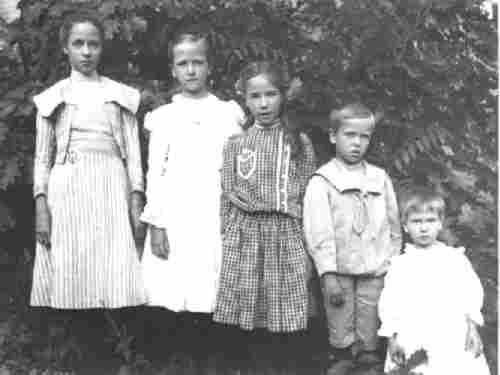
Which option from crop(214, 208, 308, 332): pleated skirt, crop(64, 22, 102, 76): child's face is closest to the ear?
crop(214, 208, 308, 332): pleated skirt

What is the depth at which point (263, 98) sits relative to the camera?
13.6 ft

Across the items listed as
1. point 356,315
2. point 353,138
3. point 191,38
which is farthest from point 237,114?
point 356,315

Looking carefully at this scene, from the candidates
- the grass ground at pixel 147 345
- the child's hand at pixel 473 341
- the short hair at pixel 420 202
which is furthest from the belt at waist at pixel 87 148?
the child's hand at pixel 473 341

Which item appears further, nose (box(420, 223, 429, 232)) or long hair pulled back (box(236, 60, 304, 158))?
long hair pulled back (box(236, 60, 304, 158))

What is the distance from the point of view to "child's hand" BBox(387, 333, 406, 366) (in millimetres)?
3801

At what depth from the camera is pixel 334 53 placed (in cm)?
446

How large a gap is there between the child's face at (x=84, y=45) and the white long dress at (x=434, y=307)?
2.06m

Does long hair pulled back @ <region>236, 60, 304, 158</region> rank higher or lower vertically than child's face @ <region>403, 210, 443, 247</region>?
higher

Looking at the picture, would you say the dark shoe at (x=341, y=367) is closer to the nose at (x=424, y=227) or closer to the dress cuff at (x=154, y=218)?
the nose at (x=424, y=227)

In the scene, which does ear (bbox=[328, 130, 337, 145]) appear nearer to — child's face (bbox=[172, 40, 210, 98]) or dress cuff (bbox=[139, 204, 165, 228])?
child's face (bbox=[172, 40, 210, 98])

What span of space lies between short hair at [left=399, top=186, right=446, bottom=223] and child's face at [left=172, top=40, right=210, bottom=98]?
1.34m

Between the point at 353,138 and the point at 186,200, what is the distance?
0.98 meters

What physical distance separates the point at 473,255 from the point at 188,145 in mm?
1806

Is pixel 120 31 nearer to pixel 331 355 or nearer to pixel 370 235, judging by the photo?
pixel 370 235
